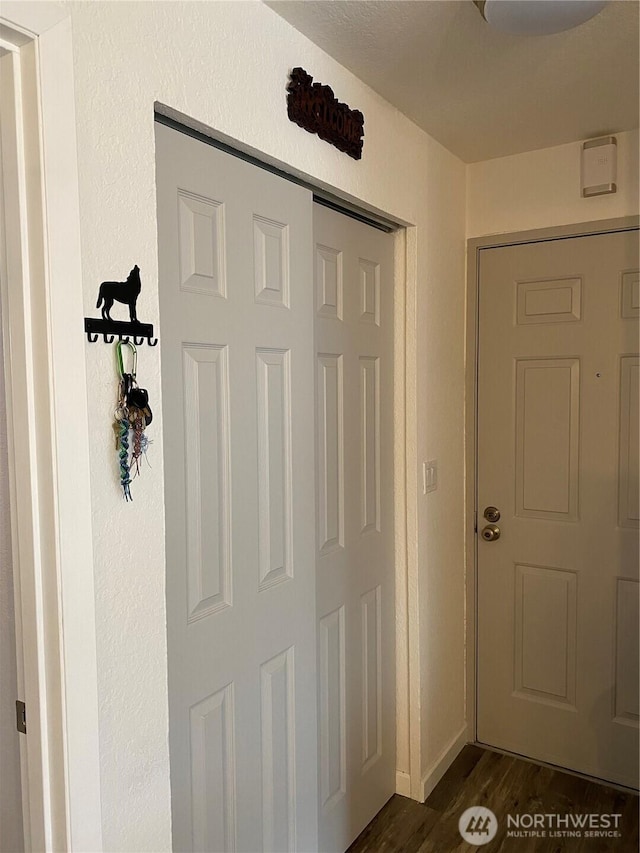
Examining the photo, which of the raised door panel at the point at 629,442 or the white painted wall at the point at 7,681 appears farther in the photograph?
the raised door panel at the point at 629,442

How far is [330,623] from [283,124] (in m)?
1.35

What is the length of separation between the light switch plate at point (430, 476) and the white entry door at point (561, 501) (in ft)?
1.01

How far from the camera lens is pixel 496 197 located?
2.45 metres

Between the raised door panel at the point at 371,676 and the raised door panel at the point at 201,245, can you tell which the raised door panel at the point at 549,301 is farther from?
the raised door panel at the point at 201,245

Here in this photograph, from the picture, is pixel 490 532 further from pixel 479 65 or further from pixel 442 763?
pixel 479 65

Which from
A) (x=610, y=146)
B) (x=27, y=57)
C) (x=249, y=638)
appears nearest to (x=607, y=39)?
(x=610, y=146)

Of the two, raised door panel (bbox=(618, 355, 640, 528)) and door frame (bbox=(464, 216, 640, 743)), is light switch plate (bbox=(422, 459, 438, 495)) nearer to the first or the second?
door frame (bbox=(464, 216, 640, 743))

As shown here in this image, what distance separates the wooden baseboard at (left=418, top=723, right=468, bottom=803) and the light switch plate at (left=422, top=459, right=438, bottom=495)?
985 millimetres

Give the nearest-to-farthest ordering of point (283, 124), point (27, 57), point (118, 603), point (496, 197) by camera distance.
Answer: point (27, 57), point (118, 603), point (283, 124), point (496, 197)

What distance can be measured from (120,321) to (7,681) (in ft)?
2.12

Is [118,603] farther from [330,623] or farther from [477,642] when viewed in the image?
[477,642]

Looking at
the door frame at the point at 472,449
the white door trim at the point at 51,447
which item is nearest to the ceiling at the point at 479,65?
the door frame at the point at 472,449

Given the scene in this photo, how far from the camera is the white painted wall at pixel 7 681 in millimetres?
1084

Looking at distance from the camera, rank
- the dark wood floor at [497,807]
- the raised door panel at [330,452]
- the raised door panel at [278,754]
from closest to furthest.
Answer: the raised door panel at [278,754] < the raised door panel at [330,452] < the dark wood floor at [497,807]
